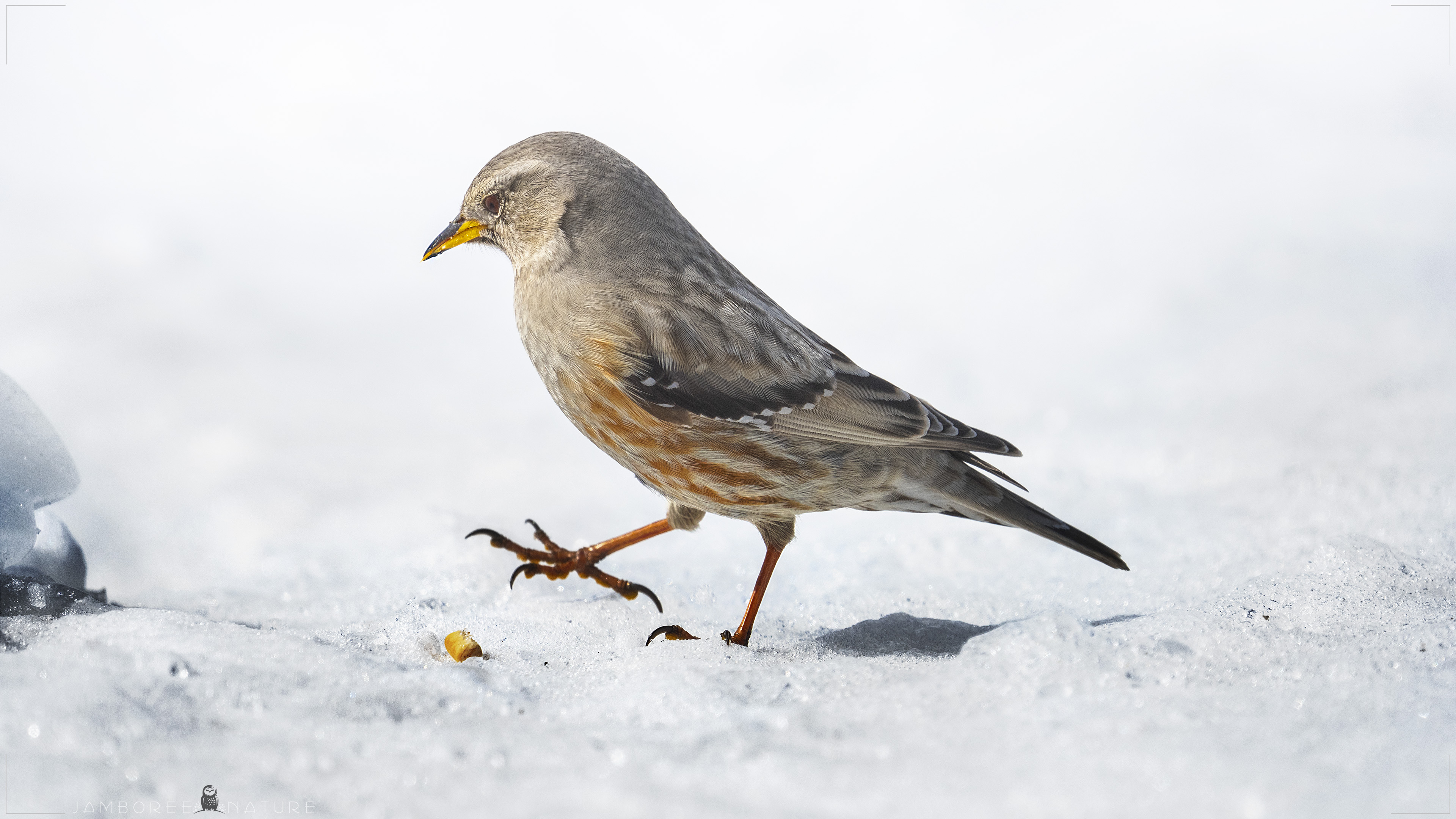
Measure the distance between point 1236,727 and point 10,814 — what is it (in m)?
2.80

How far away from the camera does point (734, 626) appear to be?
14.0 feet

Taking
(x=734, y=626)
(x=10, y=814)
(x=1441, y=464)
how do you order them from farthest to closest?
1. (x=1441, y=464)
2. (x=734, y=626)
3. (x=10, y=814)

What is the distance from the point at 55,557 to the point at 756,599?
2.57 m

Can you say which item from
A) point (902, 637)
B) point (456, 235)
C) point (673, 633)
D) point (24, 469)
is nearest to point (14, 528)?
point (24, 469)

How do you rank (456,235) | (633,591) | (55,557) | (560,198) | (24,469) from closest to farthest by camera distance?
(24,469) < (55,557) < (560,198) < (456,235) < (633,591)

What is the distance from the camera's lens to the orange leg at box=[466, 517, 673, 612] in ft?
14.7

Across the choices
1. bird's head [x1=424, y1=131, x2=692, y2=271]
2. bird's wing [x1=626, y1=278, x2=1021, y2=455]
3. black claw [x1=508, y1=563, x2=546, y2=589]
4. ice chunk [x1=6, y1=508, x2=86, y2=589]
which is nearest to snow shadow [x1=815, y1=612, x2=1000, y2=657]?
bird's wing [x1=626, y1=278, x2=1021, y2=455]

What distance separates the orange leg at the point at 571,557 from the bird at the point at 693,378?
477 millimetres

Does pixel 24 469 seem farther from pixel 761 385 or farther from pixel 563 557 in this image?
pixel 761 385

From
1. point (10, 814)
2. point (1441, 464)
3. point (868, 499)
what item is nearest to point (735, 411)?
point (868, 499)

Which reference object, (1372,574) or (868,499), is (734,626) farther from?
(1372,574)

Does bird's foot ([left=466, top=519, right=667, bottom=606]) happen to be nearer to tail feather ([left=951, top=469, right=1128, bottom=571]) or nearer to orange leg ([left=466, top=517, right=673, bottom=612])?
orange leg ([left=466, top=517, right=673, bottom=612])

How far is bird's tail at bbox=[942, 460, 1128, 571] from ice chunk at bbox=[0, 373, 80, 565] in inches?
128

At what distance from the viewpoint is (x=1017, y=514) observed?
→ 4.00m
